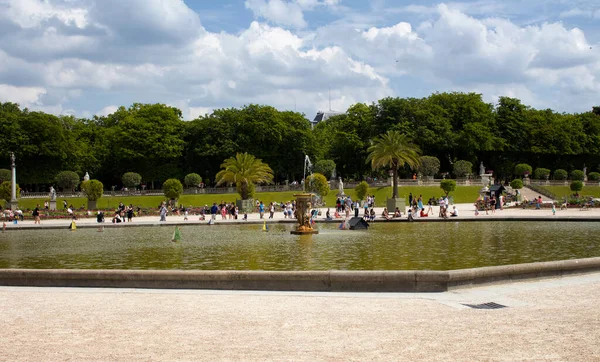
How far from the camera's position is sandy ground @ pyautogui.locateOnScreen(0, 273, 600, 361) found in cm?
838

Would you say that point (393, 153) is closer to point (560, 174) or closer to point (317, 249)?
point (560, 174)

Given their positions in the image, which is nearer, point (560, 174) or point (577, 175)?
point (577, 175)

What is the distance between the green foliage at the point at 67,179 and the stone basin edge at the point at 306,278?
7314 centimetres

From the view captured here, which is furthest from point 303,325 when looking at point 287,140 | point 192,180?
point 287,140

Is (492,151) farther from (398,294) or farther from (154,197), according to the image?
(398,294)

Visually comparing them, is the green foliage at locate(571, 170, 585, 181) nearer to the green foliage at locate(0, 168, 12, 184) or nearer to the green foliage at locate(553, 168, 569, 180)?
the green foliage at locate(553, 168, 569, 180)

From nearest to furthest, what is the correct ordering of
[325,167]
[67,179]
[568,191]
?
1. [568,191]
2. [67,179]
3. [325,167]

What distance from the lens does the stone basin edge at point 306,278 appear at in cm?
1295

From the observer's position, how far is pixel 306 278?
1320 cm

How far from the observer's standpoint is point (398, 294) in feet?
41.8

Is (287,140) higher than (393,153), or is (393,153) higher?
(287,140)

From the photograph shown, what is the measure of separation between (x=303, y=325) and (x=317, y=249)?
13.5 m

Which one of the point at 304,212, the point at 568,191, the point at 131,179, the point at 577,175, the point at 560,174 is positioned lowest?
the point at 304,212

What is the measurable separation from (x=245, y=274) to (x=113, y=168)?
86741 millimetres
